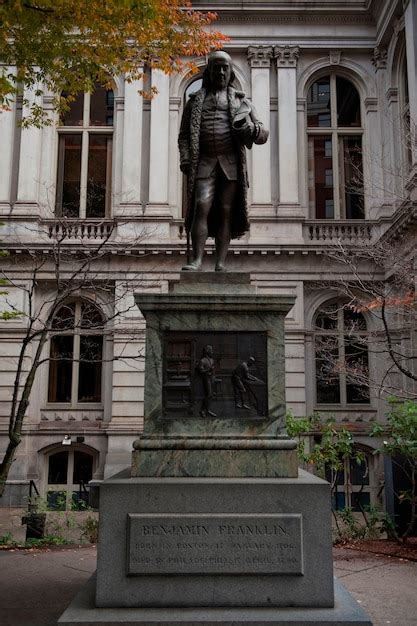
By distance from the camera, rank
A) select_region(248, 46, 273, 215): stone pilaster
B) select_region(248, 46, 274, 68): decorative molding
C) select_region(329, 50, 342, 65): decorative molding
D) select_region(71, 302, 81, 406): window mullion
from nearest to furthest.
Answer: select_region(71, 302, 81, 406): window mullion, select_region(248, 46, 273, 215): stone pilaster, select_region(248, 46, 274, 68): decorative molding, select_region(329, 50, 342, 65): decorative molding

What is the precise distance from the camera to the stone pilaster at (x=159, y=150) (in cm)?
2072

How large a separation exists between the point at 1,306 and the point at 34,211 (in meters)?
3.30

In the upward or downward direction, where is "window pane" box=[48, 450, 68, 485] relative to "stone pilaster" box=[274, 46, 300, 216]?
downward

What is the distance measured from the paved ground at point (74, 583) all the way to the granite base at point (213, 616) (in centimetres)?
62

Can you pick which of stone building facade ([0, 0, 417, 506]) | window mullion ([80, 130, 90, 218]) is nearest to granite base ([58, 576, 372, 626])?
stone building facade ([0, 0, 417, 506])

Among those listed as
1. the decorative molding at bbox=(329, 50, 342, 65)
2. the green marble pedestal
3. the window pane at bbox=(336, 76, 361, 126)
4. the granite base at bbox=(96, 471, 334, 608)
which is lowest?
the granite base at bbox=(96, 471, 334, 608)

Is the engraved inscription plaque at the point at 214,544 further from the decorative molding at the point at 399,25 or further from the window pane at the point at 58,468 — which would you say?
the decorative molding at the point at 399,25

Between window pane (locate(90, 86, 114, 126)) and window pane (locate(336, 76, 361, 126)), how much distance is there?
8.25 m

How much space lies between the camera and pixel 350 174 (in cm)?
2219

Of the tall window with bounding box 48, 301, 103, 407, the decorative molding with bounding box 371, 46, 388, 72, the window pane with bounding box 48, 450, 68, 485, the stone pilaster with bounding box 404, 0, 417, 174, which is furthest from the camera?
the decorative molding with bounding box 371, 46, 388, 72

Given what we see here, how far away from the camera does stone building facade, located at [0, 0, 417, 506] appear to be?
64.6ft

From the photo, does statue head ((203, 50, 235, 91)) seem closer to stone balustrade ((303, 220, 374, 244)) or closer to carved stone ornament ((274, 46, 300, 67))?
stone balustrade ((303, 220, 374, 244))

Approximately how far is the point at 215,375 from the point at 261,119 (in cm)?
1711

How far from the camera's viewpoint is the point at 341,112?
2264 cm
